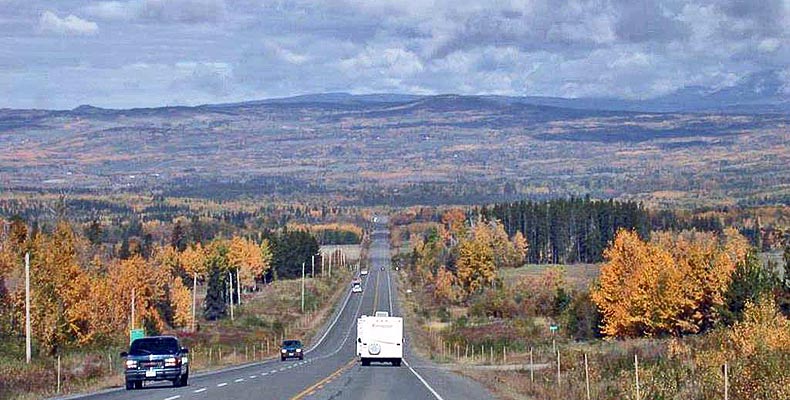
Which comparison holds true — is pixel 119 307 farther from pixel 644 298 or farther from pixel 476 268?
pixel 476 268

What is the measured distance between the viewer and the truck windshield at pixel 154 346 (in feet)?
132

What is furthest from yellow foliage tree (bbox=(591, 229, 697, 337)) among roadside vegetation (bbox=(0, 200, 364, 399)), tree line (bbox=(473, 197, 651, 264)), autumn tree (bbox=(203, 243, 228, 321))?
tree line (bbox=(473, 197, 651, 264))

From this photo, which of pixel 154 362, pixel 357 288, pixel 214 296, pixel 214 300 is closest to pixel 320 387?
pixel 154 362

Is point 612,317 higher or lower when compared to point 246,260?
higher

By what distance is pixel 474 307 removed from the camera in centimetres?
12656

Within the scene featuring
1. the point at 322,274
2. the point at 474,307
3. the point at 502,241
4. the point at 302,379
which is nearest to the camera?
the point at 302,379

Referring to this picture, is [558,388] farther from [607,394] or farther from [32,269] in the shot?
[32,269]

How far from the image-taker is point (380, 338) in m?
63.0

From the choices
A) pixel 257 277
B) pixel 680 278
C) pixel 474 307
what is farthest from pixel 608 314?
pixel 257 277

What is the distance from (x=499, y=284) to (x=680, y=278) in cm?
5218

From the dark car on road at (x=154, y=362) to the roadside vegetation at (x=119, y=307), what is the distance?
8.15ft

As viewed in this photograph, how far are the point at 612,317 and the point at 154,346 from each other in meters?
58.0

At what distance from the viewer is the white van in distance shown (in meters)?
62.3

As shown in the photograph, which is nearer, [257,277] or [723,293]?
[723,293]
